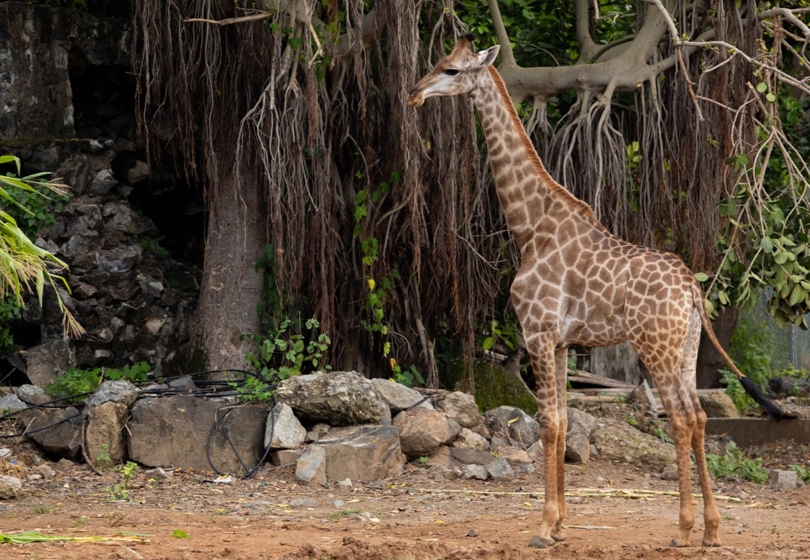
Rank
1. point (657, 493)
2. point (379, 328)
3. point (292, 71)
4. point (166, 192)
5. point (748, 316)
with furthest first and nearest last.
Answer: point (748, 316) → point (166, 192) → point (379, 328) → point (292, 71) → point (657, 493)

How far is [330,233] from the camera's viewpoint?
9258 millimetres

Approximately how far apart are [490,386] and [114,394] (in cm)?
392

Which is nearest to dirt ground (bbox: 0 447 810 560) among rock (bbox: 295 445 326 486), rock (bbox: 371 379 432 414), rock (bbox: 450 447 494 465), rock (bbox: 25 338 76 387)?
rock (bbox: 295 445 326 486)

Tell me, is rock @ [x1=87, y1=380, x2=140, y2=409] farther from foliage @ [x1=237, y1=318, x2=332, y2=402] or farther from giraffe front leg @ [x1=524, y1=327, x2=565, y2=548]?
giraffe front leg @ [x1=524, y1=327, x2=565, y2=548]

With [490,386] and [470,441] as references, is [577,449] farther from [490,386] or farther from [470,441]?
[490,386]

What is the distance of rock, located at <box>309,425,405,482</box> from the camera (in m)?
8.07

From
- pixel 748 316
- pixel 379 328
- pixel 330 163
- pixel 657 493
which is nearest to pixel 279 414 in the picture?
pixel 379 328

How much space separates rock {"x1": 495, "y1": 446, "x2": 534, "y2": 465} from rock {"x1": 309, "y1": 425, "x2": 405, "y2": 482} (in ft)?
3.27

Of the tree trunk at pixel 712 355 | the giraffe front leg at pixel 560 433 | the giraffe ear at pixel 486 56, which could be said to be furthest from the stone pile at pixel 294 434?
the tree trunk at pixel 712 355

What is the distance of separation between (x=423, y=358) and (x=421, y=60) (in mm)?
2862

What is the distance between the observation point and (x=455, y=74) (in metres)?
6.62

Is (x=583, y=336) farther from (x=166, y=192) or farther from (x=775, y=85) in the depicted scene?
(x=166, y=192)

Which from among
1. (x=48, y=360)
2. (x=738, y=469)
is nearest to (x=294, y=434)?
(x=48, y=360)

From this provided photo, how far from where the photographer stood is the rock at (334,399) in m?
8.36
